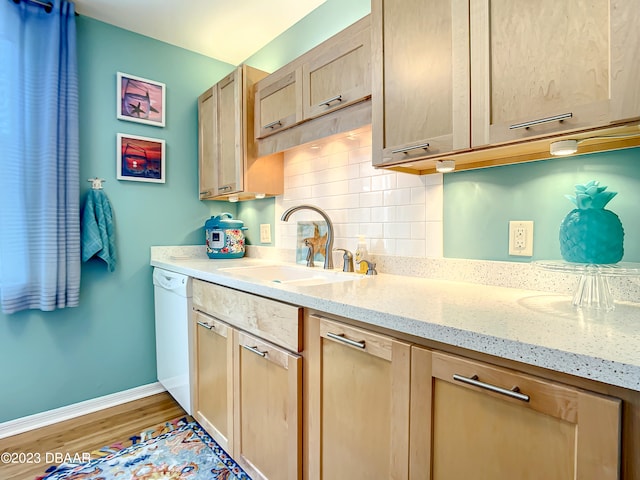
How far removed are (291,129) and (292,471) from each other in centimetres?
155

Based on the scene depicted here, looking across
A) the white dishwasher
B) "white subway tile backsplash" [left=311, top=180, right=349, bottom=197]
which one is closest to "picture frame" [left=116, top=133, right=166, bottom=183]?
the white dishwasher

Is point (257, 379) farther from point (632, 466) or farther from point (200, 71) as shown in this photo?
point (200, 71)

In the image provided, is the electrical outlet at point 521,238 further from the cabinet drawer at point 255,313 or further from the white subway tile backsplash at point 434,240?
the cabinet drawer at point 255,313

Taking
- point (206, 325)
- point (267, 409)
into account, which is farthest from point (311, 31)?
point (267, 409)

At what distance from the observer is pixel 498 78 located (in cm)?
98

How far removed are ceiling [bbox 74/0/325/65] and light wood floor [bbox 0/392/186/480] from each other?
8.18 ft

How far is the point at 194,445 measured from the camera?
1808 millimetres

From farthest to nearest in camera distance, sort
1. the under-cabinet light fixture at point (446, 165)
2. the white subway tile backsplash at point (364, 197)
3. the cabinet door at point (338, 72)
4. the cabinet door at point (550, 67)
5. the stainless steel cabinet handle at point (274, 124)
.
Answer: the stainless steel cabinet handle at point (274, 124), the white subway tile backsplash at point (364, 197), the cabinet door at point (338, 72), the under-cabinet light fixture at point (446, 165), the cabinet door at point (550, 67)

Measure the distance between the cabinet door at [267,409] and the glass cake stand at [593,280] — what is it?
860 mm

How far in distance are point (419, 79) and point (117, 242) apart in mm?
2103

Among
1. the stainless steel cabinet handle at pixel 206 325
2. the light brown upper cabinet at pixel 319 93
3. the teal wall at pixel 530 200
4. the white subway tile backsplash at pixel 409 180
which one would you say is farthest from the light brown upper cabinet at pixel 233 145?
the teal wall at pixel 530 200

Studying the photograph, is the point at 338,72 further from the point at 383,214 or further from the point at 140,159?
the point at 140,159

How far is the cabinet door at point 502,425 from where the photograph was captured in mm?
605

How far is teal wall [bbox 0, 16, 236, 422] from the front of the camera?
2.00 metres
